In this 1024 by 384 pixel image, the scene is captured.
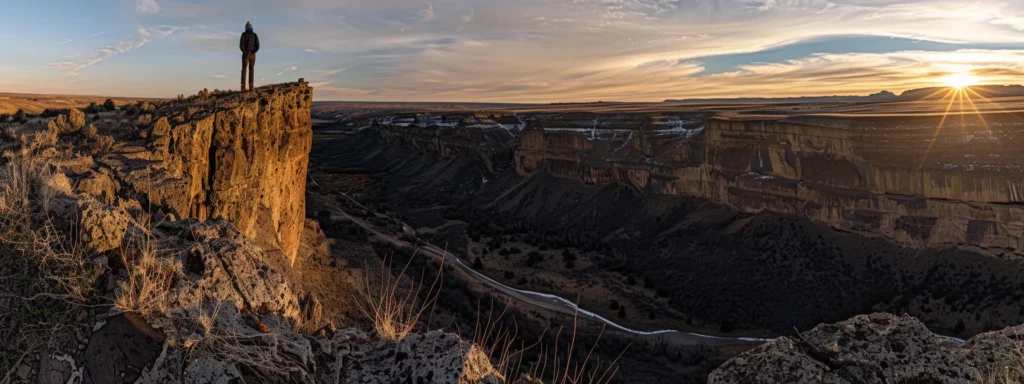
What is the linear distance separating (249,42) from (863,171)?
102 feet

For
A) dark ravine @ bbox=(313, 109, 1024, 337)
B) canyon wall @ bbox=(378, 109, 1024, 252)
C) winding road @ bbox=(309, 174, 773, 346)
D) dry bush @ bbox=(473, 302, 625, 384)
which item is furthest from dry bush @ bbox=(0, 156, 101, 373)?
canyon wall @ bbox=(378, 109, 1024, 252)

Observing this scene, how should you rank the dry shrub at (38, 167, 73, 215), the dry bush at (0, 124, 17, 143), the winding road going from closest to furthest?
the dry shrub at (38, 167, 73, 215), the dry bush at (0, 124, 17, 143), the winding road

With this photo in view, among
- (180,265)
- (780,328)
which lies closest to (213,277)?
(180,265)

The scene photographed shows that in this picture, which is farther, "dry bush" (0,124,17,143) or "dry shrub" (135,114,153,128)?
"dry shrub" (135,114,153,128)

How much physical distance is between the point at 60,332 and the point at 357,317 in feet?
47.4

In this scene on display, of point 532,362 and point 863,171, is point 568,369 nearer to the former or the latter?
point 532,362

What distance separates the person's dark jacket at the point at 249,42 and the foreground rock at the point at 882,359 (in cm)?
1750

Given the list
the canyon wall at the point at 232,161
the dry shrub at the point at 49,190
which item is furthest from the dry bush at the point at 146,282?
the canyon wall at the point at 232,161

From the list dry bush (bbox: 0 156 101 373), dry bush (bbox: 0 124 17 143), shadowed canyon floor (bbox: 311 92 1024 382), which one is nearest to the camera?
dry bush (bbox: 0 156 101 373)

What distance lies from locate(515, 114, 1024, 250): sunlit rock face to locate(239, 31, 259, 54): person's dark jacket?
100ft

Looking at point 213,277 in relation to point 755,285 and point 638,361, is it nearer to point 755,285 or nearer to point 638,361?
point 638,361

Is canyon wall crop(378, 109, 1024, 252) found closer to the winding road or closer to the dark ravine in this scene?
the dark ravine

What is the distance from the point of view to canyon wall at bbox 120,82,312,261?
12125mm

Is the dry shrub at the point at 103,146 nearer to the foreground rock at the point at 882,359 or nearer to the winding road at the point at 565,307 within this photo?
the foreground rock at the point at 882,359
